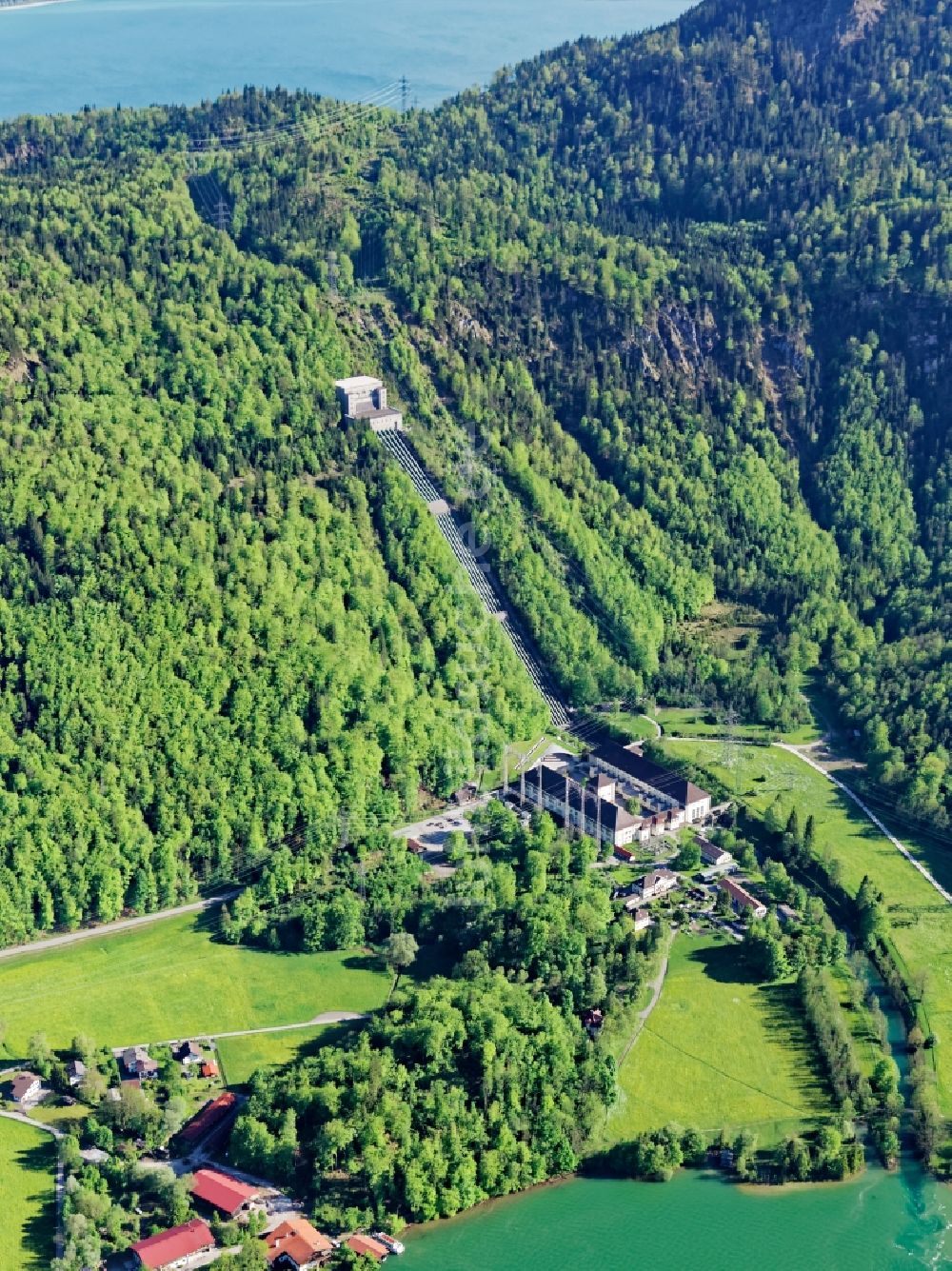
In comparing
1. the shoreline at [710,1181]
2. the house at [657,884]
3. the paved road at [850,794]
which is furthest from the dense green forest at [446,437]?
the shoreline at [710,1181]

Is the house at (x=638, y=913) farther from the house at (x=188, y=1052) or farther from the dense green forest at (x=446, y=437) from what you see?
the house at (x=188, y=1052)

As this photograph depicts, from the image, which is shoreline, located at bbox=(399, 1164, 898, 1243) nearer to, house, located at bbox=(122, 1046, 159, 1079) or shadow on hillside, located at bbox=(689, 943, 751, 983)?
shadow on hillside, located at bbox=(689, 943, 751, 983)

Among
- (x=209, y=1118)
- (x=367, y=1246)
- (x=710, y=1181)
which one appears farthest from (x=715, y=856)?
(x=367, y=1246)

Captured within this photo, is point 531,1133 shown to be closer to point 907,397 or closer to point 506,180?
point 907,397

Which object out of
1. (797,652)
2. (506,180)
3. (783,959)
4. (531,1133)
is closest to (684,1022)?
(783,959)

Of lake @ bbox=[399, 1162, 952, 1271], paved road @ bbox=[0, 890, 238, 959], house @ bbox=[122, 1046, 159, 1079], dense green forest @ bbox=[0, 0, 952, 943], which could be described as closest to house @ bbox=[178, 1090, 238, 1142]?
house @ bbox=[122, 1046, 159, 1079]
